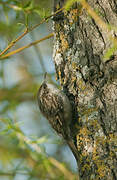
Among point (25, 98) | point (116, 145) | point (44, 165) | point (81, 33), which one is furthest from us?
point (25, 98)

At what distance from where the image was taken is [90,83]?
7.25 ft

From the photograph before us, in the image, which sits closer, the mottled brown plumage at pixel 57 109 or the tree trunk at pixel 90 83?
the tree trunk at pixel 90 83

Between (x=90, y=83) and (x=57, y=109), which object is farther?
(x=57, y=109)

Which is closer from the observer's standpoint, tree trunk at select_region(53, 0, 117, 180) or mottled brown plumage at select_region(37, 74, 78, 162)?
tree trunk at select_region(53, 0, 117, 180)

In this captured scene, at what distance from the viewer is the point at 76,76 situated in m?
2.32

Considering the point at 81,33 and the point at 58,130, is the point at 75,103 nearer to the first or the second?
the point at 58,130

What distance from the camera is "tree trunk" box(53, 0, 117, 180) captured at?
2.04 m

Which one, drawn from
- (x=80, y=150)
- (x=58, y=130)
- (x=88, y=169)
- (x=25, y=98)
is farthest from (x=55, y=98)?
(x=25, y=98)

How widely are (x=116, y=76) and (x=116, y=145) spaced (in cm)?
47

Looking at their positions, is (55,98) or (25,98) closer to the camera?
(55,98)

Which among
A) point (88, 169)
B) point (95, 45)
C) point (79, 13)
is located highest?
point (79, 13)

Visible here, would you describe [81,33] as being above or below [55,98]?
above

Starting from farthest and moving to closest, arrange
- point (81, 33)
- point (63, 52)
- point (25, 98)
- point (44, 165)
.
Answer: point (25, 98) → point (44, 165) → point (63, 52) → point (81, 33)

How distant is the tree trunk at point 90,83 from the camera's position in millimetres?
2039
